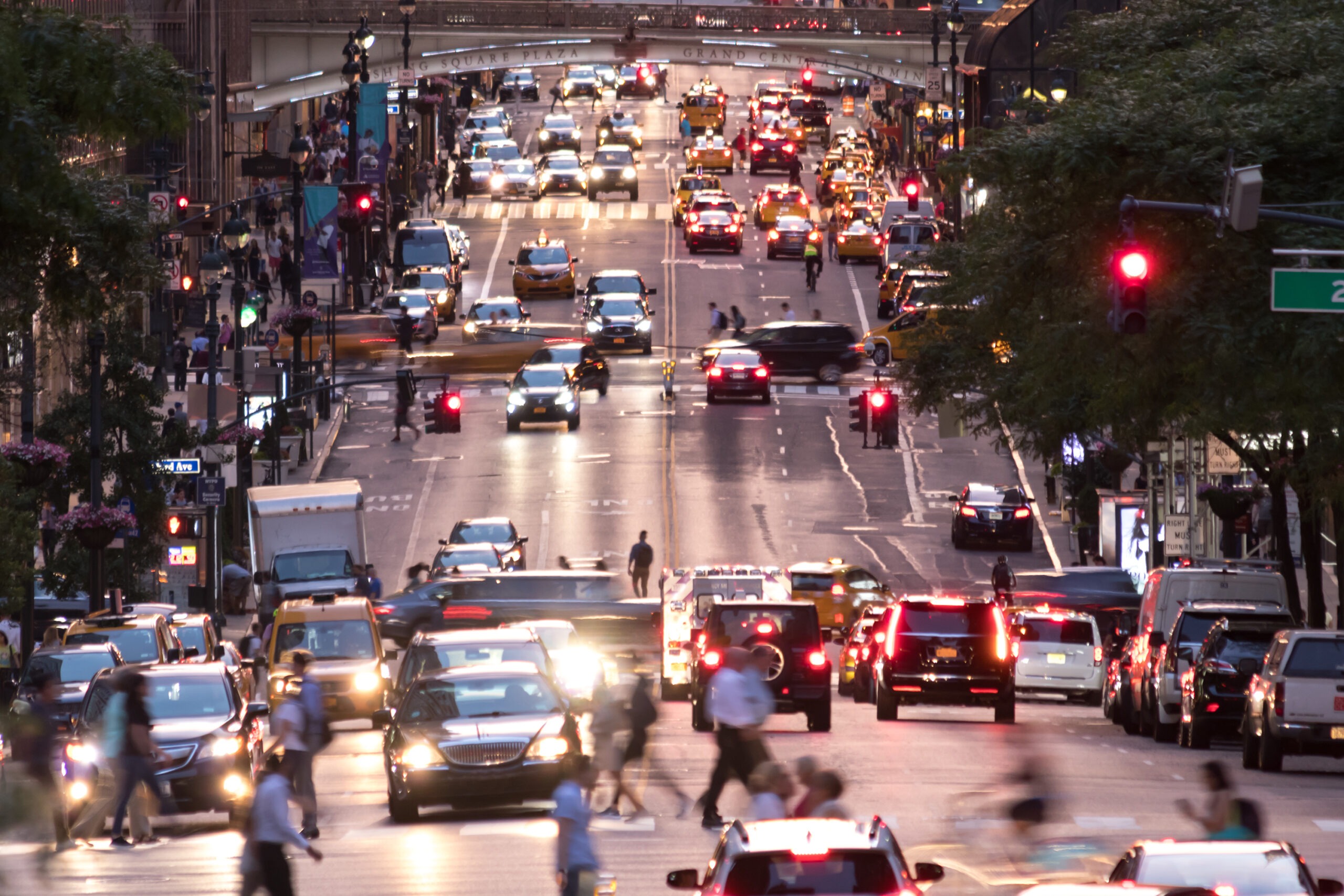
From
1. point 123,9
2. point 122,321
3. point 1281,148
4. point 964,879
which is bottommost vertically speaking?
point 964,879

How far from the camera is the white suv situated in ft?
77.9

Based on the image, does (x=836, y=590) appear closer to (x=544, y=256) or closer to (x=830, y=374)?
(x=830, y=374)

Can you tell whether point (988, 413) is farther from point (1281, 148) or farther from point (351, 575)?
point (1281, 148)

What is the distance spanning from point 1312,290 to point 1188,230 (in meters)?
6.88

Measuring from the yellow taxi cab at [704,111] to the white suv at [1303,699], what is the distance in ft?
329

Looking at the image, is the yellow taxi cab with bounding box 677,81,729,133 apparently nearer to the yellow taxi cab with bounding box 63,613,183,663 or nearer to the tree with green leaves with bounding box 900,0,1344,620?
the tree with green leaves with bounding box 900,0,1344,620

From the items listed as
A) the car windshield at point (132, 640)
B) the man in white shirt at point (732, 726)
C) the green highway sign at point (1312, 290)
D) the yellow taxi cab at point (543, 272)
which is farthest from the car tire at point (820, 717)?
the yellow taxi cab at point (543, 272)

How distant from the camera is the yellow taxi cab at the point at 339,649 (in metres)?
31.0

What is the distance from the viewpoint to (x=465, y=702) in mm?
21703

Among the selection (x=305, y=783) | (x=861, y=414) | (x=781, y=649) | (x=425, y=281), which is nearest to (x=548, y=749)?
(x=305, y=783)

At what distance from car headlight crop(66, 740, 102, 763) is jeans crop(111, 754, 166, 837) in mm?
1329

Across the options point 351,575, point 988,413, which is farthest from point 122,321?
point 988,413

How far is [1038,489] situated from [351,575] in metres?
25.8

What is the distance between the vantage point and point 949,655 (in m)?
28.4
